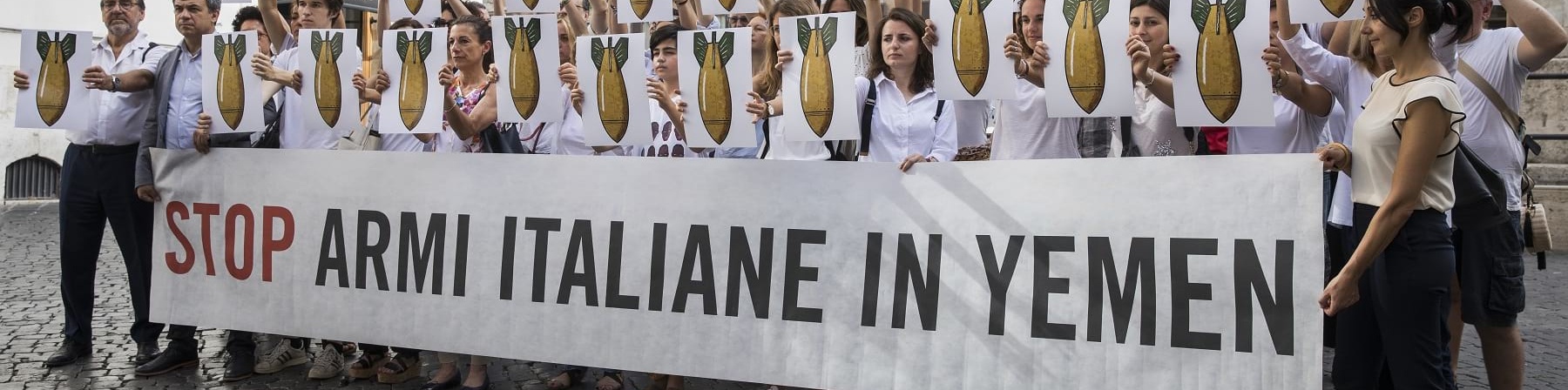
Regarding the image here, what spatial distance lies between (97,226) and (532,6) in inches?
93.1

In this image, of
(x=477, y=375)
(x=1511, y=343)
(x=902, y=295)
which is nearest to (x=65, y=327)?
(x=477, y=375)

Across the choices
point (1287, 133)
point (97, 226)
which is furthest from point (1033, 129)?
point (97, 226)

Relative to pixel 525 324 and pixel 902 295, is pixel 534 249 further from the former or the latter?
pixel 902 295

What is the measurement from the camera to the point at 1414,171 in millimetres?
3152

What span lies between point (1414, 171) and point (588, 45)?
259 cm

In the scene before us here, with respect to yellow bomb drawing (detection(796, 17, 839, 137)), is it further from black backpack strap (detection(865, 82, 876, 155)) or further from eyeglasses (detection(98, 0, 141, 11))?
eyeglasses (detection(98, 0, 141, 11))

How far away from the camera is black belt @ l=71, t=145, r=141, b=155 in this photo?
18.4ft

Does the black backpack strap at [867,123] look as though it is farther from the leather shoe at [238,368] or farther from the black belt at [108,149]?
the black belt at [108,149]

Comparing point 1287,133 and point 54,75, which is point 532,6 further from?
point 1287,133

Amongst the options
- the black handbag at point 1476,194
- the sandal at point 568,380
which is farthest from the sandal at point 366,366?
the black handbag at point 1476,194

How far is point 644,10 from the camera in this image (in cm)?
479

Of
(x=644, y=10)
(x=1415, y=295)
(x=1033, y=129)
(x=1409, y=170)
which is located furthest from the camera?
(x=644, y=10)

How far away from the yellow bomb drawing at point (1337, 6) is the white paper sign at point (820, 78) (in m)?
1.35

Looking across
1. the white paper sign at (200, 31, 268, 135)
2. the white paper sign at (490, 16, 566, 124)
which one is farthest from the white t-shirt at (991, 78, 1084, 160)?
the white paper sign at (200, 31, 268, 135)
